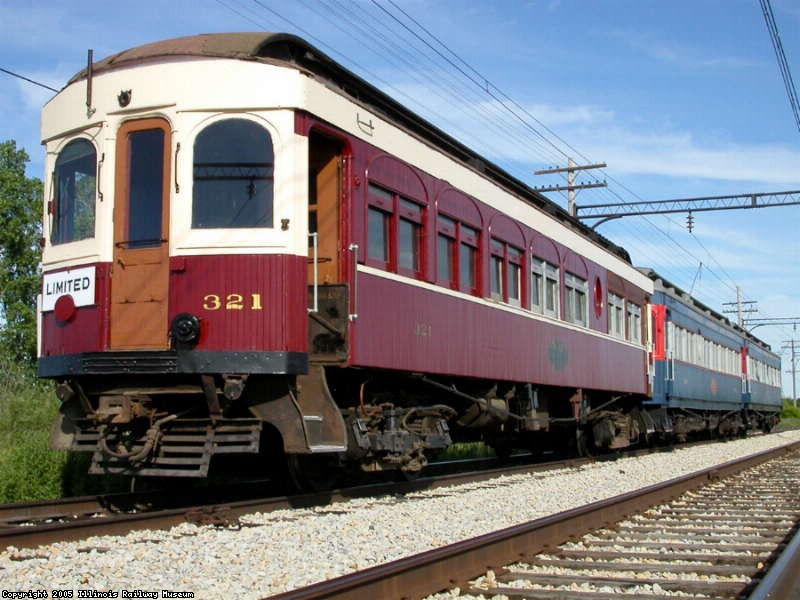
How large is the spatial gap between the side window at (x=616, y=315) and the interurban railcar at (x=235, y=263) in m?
7.78

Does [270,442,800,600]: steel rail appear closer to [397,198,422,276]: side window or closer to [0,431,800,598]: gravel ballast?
[0,431,800,598]: gravel ballast

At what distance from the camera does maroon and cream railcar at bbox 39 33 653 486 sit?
813 centimetres

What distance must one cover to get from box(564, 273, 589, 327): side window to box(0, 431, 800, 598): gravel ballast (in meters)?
5.24

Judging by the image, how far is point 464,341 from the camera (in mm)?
11203

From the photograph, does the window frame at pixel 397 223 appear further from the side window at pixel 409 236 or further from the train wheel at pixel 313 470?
the train wheel at pixel 313 470

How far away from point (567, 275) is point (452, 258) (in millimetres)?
4593

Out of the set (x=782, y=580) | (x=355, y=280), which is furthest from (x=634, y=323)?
(x=782, y=580)

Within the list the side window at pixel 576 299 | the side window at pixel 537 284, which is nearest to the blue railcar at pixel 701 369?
the side window at pixel 576 299

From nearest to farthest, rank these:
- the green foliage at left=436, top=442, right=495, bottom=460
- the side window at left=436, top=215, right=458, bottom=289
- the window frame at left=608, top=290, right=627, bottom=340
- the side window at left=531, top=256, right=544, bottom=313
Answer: the side window at left=436, top=215, right=458, bottom=289 < the side window at left=531, top=256, right=544, bottom=313 < the window frame at left=608, top=290, right=627, bottom=340 < the green foliage at left=436, top=442, right=495, bottom=460

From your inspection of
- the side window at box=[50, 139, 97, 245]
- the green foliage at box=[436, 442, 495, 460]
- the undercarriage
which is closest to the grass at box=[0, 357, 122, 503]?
the undercarriage

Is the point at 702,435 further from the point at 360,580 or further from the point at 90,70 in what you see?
the point at 360,580

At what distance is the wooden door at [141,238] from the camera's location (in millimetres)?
8312

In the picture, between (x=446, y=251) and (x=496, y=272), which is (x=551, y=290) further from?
(x=446, y=251)

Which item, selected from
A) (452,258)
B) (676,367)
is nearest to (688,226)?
(676,367)
